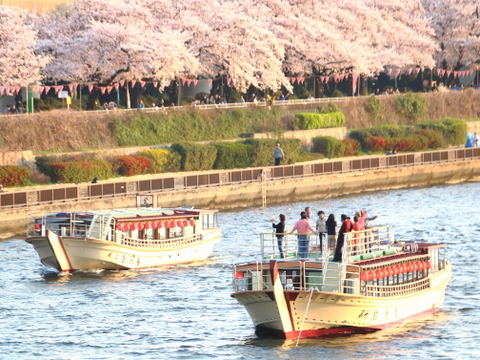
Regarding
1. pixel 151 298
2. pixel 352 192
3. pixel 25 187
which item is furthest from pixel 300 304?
pixel 352 192

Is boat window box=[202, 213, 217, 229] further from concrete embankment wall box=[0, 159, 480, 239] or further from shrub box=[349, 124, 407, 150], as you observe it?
shrub box=[349, 124, 407, 150]

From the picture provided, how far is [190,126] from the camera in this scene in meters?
86.5

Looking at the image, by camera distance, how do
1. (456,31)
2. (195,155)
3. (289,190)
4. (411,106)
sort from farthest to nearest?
(456,31)
(411,106)
(195,155)
(289,190)

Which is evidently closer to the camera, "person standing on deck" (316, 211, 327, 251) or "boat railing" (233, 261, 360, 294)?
"boat railing" (233, 261, 360, 294)

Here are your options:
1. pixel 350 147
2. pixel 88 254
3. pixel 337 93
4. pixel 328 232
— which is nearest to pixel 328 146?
pixel 350 147

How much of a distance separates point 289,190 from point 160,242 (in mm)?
27674

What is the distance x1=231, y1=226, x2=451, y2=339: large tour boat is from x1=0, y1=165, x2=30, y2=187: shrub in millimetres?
31062

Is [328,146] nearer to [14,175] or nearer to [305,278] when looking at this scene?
[14,175]

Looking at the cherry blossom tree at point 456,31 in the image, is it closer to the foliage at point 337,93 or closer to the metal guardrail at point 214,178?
the foliage at point 337,93

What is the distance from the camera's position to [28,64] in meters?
85.4

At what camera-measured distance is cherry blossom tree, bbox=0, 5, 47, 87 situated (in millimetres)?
84125

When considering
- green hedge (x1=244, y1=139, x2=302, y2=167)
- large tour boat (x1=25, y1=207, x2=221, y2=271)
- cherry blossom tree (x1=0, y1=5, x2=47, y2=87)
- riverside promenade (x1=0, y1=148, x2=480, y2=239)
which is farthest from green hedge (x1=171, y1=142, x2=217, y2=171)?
large tour boat (x1=25, y1=207, x2=221, y2=271)

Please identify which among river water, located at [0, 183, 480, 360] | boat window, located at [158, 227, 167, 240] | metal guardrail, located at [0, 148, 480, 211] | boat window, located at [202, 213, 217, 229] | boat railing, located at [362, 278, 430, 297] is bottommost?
river water, located at [0, 183, 480, 360]

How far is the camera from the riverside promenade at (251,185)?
62.8m
